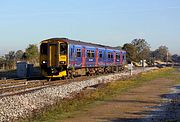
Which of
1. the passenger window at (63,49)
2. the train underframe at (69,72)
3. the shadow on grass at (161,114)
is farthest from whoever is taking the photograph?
the passenger window at (63,49)

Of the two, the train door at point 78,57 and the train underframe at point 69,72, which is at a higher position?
the train door at point 78,57

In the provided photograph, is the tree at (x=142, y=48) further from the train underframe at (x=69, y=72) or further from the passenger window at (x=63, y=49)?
the passenger window at (x=63, y=49)

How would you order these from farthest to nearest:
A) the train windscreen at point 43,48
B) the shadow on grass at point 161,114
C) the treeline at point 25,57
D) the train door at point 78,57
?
the treeline at point 25,57
the train door at point 78,57
the train windscreen at point 43,48
the shadow on grass at point 161,114

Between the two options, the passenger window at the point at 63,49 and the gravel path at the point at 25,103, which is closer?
the gravel path at the point at 25,103

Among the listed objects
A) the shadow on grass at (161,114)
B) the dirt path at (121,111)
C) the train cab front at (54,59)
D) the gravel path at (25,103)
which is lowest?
the shadow on grass at (161,114)

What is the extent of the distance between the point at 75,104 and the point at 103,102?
1.82 metres

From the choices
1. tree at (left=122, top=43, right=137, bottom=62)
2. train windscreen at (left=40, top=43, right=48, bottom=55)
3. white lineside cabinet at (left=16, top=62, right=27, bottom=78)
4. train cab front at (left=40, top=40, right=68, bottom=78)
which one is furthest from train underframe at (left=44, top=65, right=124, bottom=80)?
tree at (left=122, top=43, right=137, bottom=62)

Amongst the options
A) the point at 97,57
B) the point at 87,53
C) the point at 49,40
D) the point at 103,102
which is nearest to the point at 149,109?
the point at 103,102

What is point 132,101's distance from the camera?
19391mm

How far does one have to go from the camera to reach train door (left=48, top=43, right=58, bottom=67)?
32250mm

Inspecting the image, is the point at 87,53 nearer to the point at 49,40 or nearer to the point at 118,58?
the point at 49,40

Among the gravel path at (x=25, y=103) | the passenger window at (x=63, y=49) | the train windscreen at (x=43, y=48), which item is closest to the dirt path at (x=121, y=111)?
the gravel path at (x=25, y=103)

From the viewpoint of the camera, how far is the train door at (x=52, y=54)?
3225cm

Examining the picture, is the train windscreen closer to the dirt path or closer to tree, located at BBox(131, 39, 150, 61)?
the dirt path
